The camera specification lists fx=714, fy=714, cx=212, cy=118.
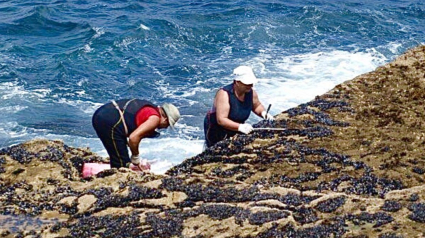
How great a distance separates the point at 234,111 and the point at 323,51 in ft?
77.3

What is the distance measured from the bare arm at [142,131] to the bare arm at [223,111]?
3.86ft

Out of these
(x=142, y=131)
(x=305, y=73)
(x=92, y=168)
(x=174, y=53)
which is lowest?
(x=305, y=73)

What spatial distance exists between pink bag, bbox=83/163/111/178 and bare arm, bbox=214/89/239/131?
1638 mm

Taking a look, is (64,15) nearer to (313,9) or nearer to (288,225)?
(313,9)

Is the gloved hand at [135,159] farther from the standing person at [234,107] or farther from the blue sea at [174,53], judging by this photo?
the blue sea at [174,53]

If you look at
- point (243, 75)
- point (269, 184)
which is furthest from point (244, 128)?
point (269, 184)

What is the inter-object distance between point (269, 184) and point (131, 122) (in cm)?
195

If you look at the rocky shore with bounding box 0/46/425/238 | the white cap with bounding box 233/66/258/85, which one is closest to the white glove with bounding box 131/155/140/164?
the rocky shore with bounding box 0/46/425/238

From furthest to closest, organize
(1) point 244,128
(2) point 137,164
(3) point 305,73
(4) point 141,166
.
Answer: (3) point 305,73
(1) point 244,128
(4) point 141,166
(2) point 137,164

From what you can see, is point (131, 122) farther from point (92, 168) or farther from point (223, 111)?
point (223, 111)

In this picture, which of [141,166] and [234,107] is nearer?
[141,166]

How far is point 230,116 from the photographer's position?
9.95 m

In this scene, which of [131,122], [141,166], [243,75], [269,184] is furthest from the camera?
[243,75]

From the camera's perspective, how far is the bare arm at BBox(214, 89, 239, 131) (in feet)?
31.8
